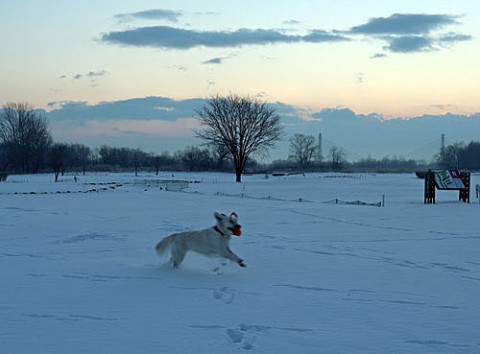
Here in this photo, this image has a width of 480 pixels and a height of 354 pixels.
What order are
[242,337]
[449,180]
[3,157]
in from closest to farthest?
[242,337] → [449,180] → [3,157]

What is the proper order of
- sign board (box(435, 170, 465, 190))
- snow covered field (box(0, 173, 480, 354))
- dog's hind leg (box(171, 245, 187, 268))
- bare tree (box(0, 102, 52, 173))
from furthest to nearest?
bare tree (box(0, 102, 52, 173))
sign board (box(435, 170, 465, 190))
dog's hind leg (box(171, 245, 187, 268))
snow covered field (box(0, 173, 480, 354))

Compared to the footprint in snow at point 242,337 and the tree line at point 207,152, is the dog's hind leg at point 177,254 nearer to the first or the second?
the footprint in snow at point 242,337

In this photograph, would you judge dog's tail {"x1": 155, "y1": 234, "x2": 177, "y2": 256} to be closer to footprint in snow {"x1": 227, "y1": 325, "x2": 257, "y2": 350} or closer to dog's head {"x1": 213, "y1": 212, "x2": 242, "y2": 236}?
dog's head {"x1": 213, "y1": 212, "x2": 242, "y2": 236}

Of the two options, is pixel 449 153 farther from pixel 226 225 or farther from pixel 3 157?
pixel 226 225

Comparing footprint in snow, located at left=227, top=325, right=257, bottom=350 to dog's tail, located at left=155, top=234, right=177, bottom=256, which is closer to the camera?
footprint in snow, located at left=227, top=325, right=257, bottom=350

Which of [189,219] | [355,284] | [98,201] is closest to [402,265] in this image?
[355,284]

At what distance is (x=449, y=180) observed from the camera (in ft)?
90.8

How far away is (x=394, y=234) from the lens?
1452 centimetres

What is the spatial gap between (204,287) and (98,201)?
20.0m

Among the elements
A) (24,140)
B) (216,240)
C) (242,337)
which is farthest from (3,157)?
(242,337)

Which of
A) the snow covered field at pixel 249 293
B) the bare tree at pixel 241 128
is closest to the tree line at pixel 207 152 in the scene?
the bare tree at pixel 241 128

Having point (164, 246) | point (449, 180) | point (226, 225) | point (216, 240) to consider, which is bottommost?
point (164, 246)

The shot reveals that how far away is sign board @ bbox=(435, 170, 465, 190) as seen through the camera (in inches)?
1084

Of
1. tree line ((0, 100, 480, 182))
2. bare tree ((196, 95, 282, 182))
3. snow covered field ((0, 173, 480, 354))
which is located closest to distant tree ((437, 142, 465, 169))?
tree line ((0, 100, 480, 182))
